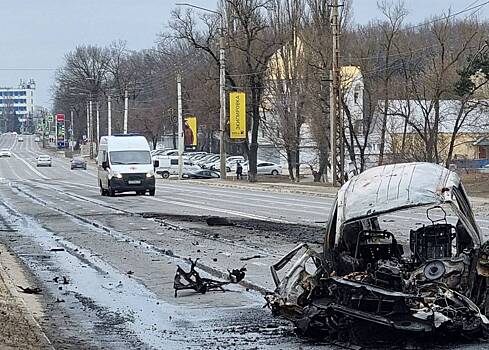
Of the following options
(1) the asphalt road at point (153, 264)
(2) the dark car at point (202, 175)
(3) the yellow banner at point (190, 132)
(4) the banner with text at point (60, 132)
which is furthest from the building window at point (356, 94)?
(4) the banner with text at point (60, 132)

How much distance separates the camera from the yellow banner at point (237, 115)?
2354 inches

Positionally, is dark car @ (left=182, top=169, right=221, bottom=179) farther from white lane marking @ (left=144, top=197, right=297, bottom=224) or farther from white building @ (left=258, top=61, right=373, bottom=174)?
white lane marking @ (left=144, top=197, right=297, bottom=224)

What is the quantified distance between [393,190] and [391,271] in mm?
977

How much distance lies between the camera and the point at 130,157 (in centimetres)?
4009

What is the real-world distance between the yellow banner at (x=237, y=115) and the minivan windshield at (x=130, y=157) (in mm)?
19995

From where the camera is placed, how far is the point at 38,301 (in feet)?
41.3

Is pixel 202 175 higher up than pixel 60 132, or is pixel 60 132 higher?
pixel 60 132

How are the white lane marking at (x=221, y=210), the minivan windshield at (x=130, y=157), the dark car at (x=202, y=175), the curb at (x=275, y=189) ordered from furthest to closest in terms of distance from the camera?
the dark car at (x=202, y=175)
the curb at (x=275, y=189)
the minivan windshield at (x=130, y=157)
the white lane marking at (x=221, y=210)

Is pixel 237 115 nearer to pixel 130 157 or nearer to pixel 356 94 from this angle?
pixel 356 94

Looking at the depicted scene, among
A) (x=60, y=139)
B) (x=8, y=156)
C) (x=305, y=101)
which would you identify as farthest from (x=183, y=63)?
(x=60, y=139)

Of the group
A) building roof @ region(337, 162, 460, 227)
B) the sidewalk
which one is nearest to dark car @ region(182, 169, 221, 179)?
the sidewalk

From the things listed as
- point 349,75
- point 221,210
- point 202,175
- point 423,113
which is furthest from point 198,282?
point 202,175

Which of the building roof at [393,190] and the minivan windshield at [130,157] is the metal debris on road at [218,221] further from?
the minivan windshield at [130,157]

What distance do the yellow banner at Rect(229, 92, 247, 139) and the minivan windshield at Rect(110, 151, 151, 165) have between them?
65.6ft
